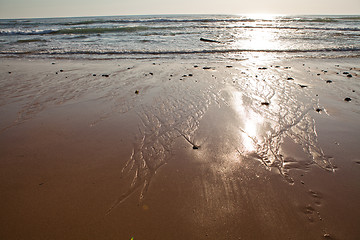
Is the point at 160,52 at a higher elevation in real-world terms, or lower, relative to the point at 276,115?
higher

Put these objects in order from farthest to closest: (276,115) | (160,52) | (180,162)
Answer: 1. (160,52)
2. (276,115)
3. (180,162)

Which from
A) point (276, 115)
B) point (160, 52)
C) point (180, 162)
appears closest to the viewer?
point (180, 162)

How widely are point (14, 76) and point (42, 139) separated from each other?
5.55 meters

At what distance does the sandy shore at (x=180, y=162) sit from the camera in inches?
80.4

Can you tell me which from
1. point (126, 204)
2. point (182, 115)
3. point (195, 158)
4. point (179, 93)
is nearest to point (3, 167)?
point (126, 204)

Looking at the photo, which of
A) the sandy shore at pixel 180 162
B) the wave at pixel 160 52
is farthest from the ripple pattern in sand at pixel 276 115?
the wave at pixel 160 52

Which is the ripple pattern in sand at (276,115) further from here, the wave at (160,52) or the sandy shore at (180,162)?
the wave at (160,52)

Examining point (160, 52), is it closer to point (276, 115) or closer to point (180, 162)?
point (276, 115)

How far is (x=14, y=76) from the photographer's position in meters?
7.10

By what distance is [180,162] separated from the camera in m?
2.91

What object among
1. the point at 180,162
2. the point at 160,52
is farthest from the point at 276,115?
the point at 160,52

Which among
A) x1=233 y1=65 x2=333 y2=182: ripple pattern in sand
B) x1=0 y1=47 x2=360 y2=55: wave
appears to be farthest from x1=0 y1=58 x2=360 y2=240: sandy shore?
x1=0 y1=47 x2=360 y2=55: wave

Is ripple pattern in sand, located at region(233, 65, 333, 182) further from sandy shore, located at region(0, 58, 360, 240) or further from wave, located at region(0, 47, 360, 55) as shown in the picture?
wave, located at region(0, 47, 360, 55)

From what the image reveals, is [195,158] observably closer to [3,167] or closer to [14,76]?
[3,167]
